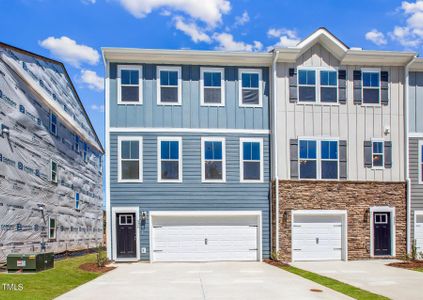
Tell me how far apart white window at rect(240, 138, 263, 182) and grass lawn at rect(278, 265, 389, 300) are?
4.64m

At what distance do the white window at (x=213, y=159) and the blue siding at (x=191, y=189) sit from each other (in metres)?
0.18

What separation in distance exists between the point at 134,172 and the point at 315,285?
29.6 ft

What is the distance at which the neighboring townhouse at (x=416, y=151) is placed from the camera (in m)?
18.3

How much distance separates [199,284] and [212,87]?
29.9 feet

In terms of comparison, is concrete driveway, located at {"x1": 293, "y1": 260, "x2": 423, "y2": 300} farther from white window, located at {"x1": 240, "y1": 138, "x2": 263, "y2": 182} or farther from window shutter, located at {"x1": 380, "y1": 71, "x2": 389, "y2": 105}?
window shutter, located at {"x1": 380, "y1": 71, "x2": 389, "y2": 105}

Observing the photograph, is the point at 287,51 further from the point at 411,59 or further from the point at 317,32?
the point at 411,59

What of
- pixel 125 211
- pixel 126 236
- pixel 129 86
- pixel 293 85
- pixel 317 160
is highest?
pixel 293 85

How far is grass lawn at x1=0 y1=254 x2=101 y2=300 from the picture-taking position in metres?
9.96

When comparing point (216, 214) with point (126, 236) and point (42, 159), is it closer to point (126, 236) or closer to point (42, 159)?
point (126, 236)

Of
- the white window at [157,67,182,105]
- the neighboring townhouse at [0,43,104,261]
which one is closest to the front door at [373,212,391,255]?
the white window at [157,67,182,105]

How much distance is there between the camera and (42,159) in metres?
19.6

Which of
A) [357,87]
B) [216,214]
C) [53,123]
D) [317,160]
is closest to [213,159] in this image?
[216,214]

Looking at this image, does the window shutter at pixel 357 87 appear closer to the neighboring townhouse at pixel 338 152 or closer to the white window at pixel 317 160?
the neighboring townhouse at pixel 338 152

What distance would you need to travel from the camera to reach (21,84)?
57.0ft
